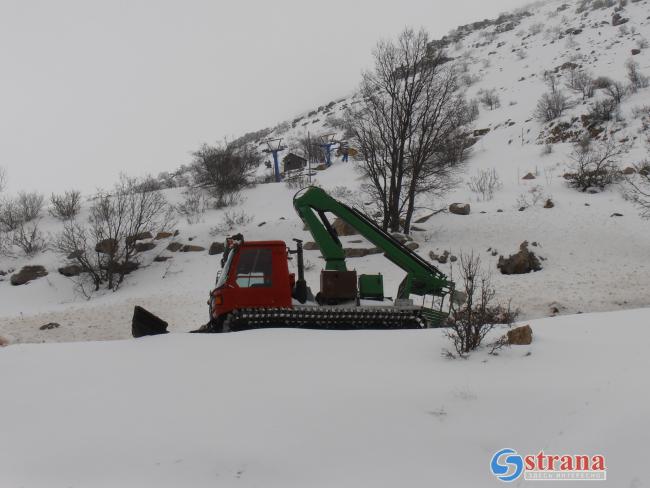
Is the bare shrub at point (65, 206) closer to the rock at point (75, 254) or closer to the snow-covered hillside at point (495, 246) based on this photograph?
the snow-covered hillside at point (495, 246)

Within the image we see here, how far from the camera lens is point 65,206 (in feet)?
88.6

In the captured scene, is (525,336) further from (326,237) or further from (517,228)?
(517,228)

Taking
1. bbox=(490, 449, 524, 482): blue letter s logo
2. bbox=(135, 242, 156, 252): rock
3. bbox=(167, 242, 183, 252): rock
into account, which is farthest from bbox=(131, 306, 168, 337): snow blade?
bbox=(135, 242, 156, 252): rock

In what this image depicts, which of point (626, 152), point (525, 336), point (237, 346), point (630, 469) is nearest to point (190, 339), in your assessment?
point (237, 346)

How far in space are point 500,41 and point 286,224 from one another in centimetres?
5936

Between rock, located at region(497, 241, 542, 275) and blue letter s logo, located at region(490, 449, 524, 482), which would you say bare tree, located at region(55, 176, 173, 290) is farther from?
blue letter s logo, located at region(490, 449, 524, 482)

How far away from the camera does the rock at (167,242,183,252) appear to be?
70.1 feet

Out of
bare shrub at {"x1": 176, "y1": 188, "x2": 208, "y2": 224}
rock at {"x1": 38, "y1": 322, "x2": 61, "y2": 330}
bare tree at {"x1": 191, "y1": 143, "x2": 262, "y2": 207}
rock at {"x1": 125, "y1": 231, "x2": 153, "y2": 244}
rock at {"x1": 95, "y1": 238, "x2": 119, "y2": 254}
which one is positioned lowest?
rock at {"x1": 38, "y1": 322, "x2": 61, "y2": 330}

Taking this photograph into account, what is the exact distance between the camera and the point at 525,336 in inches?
231

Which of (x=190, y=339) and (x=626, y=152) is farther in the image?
(x=626, y=152)

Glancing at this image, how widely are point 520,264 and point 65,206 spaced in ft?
85.9

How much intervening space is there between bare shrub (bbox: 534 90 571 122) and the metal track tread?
102ft

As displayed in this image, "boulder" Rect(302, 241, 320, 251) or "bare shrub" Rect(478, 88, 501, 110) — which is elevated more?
"bare shrub" Rect(478, 88, 501, 110)

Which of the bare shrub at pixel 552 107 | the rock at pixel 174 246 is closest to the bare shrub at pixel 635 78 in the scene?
the bare shrub at pixel 552 107
